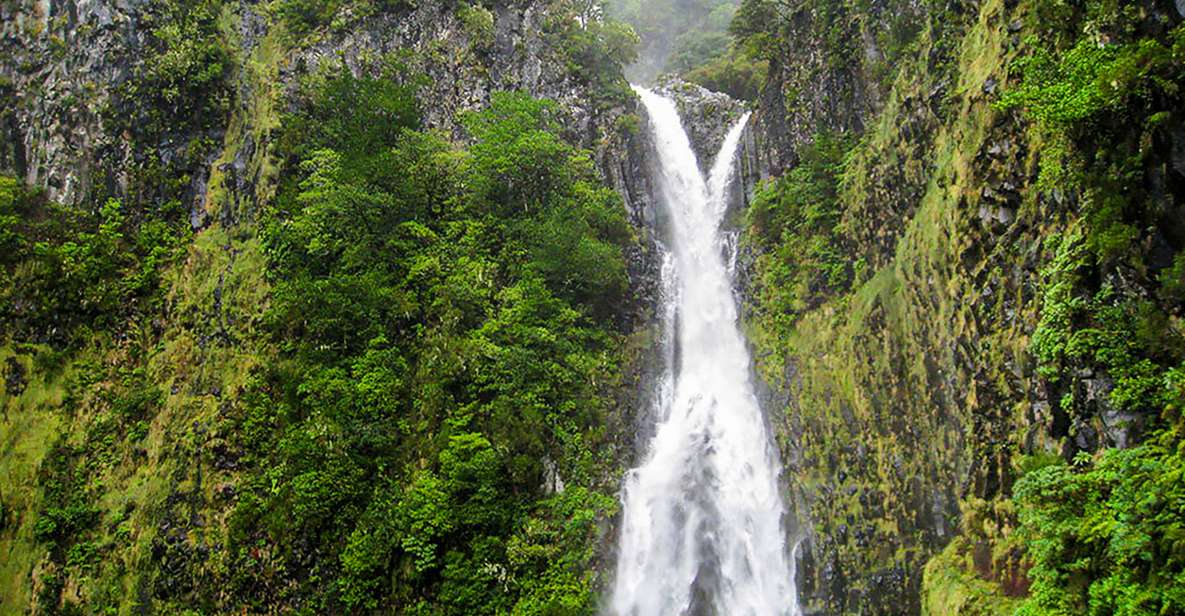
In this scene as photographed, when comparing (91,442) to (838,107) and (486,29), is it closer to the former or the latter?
(486,29)

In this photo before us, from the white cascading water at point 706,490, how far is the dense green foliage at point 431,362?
1.09 m

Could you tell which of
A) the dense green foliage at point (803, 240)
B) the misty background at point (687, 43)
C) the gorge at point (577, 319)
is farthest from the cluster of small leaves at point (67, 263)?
the misty background at point (687, 43)

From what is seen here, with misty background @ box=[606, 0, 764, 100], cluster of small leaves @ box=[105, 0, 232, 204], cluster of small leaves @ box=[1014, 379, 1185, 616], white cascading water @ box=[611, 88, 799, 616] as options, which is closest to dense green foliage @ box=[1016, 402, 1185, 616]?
cluster of small leaves @ box=[1014, 379, 1185, 616]

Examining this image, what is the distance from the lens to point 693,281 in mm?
19656

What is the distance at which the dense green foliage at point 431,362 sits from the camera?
42.3 ft

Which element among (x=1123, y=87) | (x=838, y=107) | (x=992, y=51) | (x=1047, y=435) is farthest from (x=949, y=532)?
(x=838, y=107)

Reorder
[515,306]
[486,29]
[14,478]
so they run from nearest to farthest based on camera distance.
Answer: [14,478] → [515,306] → [486,29]

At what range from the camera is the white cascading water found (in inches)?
488

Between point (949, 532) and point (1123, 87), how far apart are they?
20.2 ft

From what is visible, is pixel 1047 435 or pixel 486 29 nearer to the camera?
pixel 1047 435

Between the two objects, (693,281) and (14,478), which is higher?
(693,281)

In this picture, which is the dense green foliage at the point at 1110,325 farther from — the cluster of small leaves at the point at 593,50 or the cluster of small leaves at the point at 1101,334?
the cluster of small leaves at the point at 593,50

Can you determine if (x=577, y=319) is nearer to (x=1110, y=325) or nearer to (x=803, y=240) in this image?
(x=803, y=240)

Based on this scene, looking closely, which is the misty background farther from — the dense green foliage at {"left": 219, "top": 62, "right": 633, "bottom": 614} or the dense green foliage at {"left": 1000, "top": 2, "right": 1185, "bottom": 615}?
the dense green foliage at {"left": 1000, "top": 2, "right": 1185, "bottom": 615}
